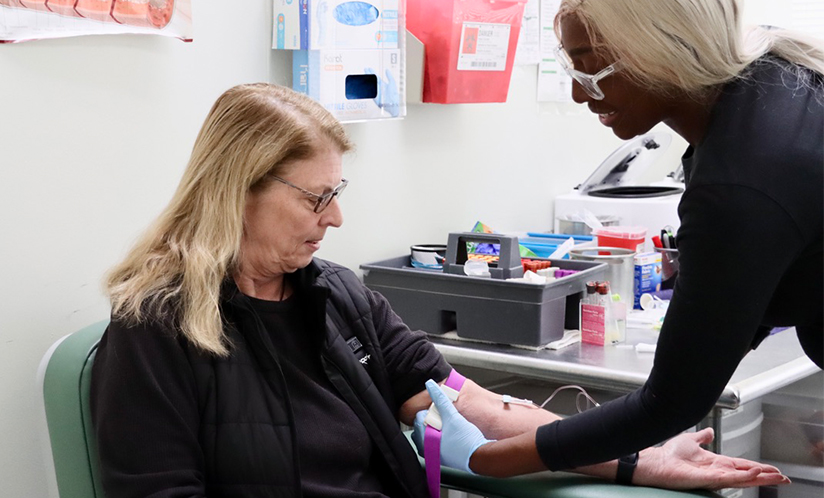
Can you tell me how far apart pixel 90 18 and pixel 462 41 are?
1.08 meters

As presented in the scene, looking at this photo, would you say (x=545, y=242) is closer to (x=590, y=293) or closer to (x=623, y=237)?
(x=623, y=237)

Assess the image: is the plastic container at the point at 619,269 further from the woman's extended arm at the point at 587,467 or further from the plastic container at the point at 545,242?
the woman's extended arm at the point at 587,467

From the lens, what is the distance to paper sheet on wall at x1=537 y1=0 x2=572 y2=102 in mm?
3014

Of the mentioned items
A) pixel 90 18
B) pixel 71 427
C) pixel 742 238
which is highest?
pixel 90 18

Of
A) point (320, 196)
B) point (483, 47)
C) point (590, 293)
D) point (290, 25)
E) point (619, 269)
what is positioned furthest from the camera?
point (483, 47)

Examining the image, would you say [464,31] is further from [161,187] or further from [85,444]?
[85,444]

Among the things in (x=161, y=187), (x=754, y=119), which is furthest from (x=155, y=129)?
(x=754, y=119)

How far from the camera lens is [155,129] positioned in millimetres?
1833

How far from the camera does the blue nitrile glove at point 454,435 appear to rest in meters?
1.64

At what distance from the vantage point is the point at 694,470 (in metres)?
1.58

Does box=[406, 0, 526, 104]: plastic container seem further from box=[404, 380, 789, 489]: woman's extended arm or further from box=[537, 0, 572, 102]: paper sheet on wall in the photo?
box=[404, 380, 789, 489]: woman's extended arm

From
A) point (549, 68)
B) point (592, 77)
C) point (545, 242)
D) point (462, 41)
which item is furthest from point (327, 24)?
point (549, 68)

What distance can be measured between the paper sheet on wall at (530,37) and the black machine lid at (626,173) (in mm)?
438

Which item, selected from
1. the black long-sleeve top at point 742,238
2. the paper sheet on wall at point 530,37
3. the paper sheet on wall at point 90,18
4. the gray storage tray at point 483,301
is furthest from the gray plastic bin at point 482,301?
the paper sheet on wall at point 530,37
